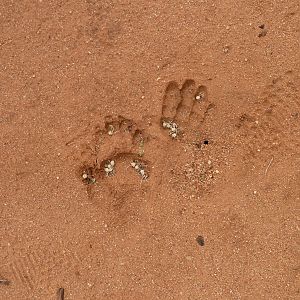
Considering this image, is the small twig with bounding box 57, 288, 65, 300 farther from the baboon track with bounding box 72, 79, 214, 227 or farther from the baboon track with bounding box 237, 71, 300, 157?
the baboon track with bounding box 237, 71, 300, 157

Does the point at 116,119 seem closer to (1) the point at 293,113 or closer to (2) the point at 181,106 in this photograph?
(2) the point at 181,106

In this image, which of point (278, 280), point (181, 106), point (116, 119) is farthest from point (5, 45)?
point (278, 280)

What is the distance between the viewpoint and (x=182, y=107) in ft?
13.5

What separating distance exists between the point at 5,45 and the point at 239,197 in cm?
259

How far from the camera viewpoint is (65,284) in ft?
14.1

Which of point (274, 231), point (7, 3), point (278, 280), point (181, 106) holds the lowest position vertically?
point (278, 280)

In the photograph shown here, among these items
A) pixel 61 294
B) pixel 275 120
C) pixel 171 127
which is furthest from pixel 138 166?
pixel 61 294

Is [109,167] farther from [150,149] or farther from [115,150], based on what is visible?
[150,149]

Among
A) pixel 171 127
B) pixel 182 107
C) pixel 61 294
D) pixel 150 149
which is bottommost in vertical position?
pixel 61 294

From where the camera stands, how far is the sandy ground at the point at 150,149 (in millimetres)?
4094

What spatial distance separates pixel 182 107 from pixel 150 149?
488 millimetres

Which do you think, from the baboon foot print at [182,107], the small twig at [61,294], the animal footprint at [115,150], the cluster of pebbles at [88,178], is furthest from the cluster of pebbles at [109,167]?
the small twig at [61,294]

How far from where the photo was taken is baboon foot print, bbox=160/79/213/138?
4.13 metres

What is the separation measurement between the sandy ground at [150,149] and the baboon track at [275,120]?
0.4 inches
